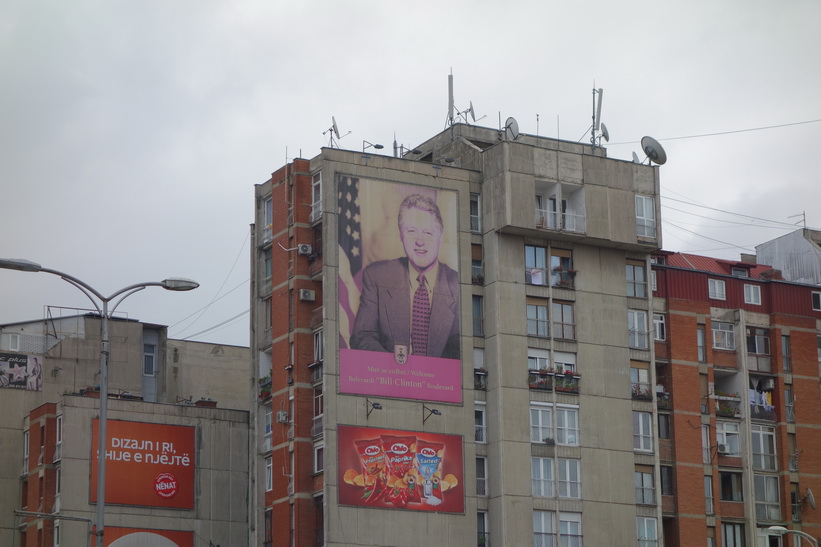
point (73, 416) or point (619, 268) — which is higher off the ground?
point (619, 268)

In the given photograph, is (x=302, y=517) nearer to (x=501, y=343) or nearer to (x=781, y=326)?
(x=501, y=343)

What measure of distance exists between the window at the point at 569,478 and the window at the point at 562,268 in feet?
35.2

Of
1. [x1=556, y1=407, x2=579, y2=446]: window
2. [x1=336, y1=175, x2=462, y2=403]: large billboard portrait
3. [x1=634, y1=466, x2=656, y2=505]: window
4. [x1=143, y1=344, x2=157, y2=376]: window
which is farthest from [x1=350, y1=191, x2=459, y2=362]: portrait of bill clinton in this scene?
[x1=143, y1=344, x2=157, y2=376]: window

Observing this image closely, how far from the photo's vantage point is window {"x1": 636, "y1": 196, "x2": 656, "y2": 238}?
9131cm

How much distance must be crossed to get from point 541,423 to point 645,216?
15.8m

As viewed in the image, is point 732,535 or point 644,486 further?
point 732,535

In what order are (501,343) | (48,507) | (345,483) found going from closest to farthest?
(345,483)
(501,343)
(48,507)

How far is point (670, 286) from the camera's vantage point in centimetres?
9319

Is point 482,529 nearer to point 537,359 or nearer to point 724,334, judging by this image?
point 537,359

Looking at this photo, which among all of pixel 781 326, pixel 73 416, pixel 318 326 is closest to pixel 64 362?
pixel 73 416

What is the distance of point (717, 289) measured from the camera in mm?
95875

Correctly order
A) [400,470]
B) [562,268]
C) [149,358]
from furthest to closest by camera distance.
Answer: [149,358], [562,268], [400,470]

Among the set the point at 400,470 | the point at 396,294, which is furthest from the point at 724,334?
the point at 400,470

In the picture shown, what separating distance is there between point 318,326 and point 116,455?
18738mm
